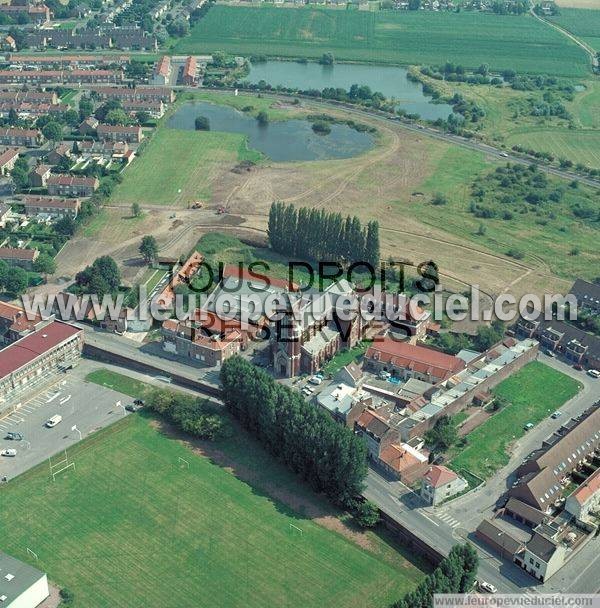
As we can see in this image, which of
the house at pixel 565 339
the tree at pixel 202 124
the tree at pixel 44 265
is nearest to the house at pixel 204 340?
the tree at pixel 44 265

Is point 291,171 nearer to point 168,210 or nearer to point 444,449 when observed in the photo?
point 168,210

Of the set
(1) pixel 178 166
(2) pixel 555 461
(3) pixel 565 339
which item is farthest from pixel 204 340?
(1) pixel 178 166

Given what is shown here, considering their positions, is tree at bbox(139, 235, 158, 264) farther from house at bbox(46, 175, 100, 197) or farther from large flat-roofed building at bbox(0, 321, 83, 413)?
house at bbox(46, 175, 100, 197)

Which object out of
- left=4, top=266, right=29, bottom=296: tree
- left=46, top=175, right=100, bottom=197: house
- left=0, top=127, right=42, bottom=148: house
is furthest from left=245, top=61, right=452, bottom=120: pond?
left=4, top=266, right=29, bottom=296: tree

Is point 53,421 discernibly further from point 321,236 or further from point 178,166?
point 178,166

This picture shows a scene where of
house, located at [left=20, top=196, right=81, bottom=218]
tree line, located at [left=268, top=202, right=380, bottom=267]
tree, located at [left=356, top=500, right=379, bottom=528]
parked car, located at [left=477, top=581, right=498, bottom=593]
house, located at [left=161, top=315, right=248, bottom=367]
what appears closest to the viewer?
parked car, located at [left=477, top=581, right=498, bottom=593]
